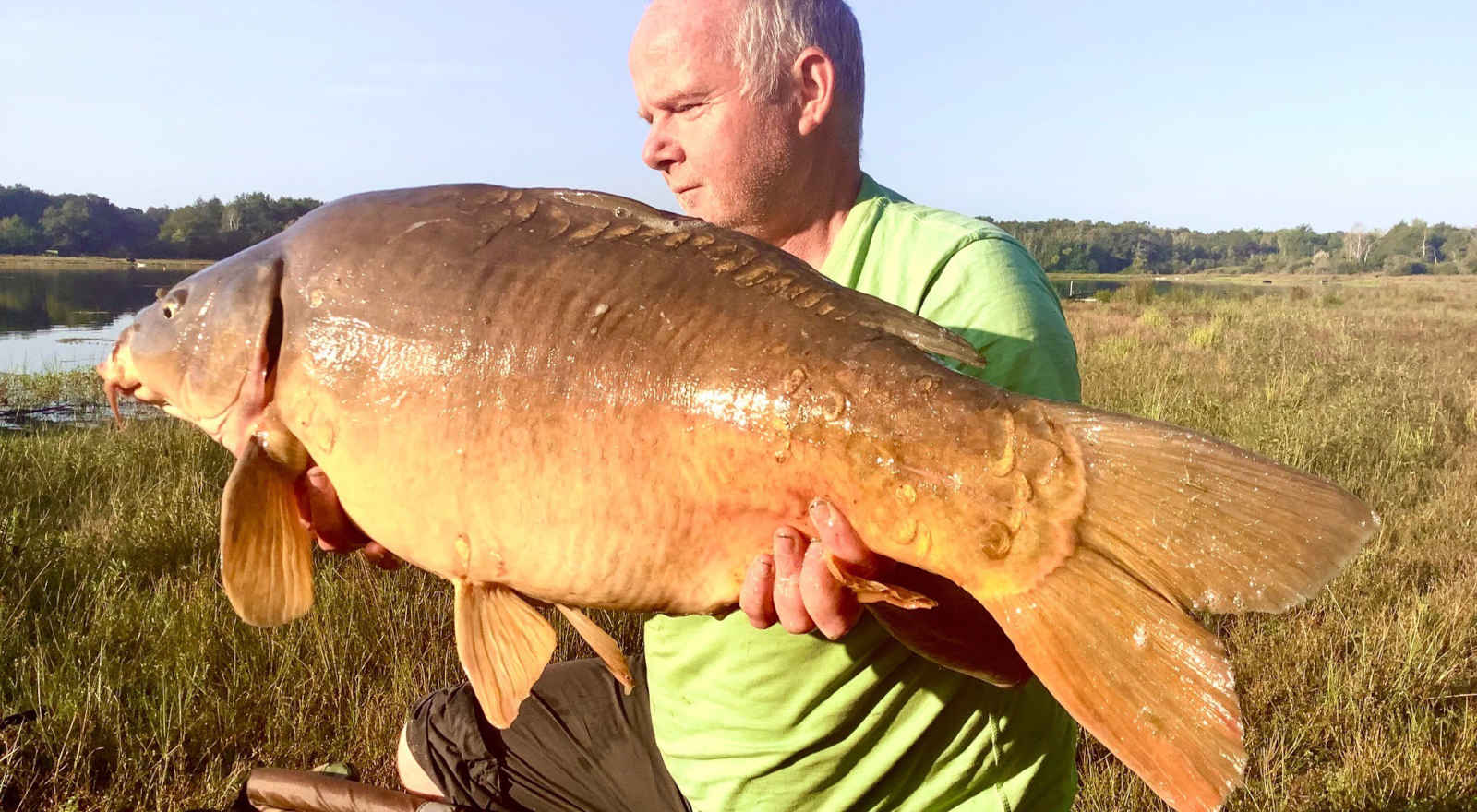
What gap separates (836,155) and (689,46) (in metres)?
0.47

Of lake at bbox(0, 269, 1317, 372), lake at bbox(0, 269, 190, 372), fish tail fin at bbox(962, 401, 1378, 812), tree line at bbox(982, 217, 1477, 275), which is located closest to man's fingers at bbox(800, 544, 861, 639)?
fish tail fin at bbox(962, 401, 1378, 812)

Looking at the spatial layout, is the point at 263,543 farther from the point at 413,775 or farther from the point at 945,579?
the point at 413,775

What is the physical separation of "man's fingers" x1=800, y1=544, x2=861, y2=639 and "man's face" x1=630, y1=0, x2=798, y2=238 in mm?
1151

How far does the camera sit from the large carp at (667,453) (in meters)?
1.23

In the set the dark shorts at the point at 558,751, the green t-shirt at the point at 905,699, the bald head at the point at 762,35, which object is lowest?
the dark shorts at the point at 558,751

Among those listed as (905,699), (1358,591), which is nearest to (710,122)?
(905,699)

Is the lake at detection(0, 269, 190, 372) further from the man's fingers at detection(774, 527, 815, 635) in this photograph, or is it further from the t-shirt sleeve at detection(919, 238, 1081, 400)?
the man's fingers at detection(774, 527, 815, 635)

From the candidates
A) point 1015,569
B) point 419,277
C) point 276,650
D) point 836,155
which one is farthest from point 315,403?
point 276,650

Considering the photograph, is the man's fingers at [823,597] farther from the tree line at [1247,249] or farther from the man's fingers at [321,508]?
the tree line at [1247,249]

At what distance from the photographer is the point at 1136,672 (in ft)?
4.04

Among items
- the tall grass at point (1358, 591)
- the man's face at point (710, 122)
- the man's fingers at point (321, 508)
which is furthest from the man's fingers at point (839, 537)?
the tall grass at point (1358, 591)

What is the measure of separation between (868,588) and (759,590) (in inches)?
7.2

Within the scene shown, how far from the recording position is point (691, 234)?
5.13 ft

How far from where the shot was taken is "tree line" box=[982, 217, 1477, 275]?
266ft
